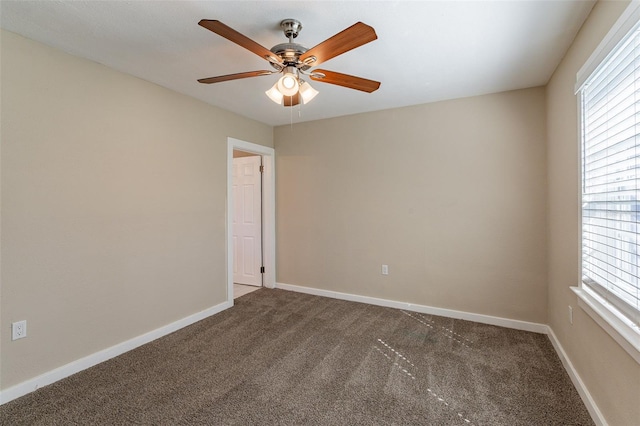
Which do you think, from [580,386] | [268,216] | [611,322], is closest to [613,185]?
[611,322]

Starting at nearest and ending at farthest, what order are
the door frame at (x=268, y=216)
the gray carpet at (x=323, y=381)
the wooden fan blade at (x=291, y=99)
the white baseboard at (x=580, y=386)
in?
the white baseboard at (x=580, y=386) < the gray carpet at (x=323, y=381) < the wooden fan blade at (x=291, y=99) < the door frame at (x=268, y=216)

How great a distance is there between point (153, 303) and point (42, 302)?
85 cm

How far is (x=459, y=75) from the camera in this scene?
2613 mm

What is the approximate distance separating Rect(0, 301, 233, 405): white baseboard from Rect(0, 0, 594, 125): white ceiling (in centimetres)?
238

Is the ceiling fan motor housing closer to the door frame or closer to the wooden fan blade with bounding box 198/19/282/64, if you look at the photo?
the wooden fan blade with bounding box 198/19/282/64

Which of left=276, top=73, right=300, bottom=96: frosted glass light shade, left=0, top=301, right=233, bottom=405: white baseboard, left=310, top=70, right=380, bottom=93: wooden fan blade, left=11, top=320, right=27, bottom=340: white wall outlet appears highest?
left=310, top=70, right=380, bottom=93: wooden fan blade

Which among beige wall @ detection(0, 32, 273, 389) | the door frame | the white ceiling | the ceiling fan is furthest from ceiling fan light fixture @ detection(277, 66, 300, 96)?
the door frame

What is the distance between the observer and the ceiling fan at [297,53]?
1456 millimetres

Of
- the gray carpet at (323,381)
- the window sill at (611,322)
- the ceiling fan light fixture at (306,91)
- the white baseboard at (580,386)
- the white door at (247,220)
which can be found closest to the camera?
the window sill at (611,322)

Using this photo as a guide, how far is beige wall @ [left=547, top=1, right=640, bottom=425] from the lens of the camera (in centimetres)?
142

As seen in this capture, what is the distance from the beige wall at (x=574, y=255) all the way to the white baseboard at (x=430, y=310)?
27 cm

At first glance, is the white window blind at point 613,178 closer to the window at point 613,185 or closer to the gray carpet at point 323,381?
the window at point 613,185

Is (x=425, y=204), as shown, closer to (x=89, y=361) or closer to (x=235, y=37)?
(x=235, y=37)

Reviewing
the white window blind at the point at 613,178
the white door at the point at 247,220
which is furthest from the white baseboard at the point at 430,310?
the white window blind at the point at 613,178
